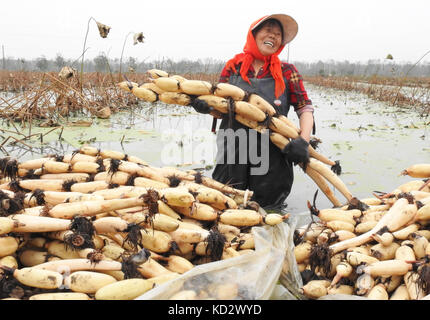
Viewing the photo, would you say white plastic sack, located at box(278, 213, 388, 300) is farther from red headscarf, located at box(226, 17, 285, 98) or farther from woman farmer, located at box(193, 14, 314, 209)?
red headscarf, located at box(226, 17, 285, 98)

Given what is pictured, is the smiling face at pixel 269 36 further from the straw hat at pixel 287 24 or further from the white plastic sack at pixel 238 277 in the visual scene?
the white plastic sack at pixel 238 277

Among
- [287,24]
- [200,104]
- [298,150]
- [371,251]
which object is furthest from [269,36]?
[371,251]

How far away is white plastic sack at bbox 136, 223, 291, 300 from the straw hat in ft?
6.09

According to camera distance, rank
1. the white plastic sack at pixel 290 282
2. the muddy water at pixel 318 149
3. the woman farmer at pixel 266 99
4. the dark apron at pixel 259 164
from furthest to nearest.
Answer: the muddy water at pixel 318 149
the dark apron at pixel 259 164
the woman farmer at pixel 266 99
the white plastic sack at pixel 290 282

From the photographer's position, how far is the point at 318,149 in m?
4.90

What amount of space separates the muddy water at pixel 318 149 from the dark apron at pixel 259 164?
0.22 metres

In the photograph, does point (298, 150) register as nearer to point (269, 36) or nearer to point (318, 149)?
point (269, 36)

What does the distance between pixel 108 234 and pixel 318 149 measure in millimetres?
3885

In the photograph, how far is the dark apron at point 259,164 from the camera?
2906 mm

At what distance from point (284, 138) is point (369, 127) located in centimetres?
477

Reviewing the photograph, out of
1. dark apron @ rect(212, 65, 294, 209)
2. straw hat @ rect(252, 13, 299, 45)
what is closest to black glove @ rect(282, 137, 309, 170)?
dark apron @ rect(212, 65, 294, 209)

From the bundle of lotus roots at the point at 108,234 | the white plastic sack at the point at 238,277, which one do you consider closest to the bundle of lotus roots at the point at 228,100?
the bundle of lotus roots at the point at 108,234

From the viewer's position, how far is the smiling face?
2764 mm
